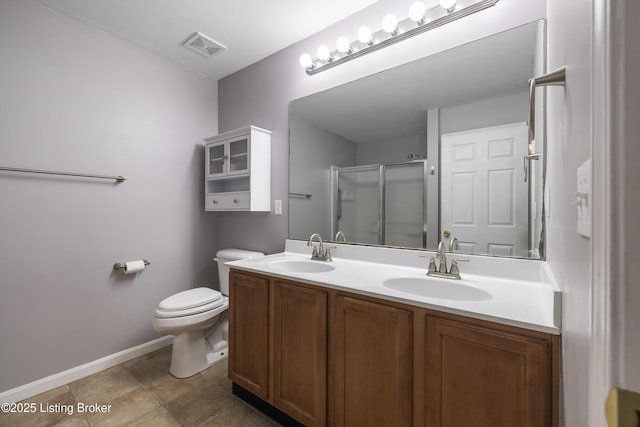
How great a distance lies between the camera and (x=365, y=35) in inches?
61.7

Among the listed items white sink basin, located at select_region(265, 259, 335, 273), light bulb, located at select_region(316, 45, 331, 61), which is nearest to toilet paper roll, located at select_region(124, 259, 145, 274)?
white sink basin, located at select_region(265, 259, 335, 273)

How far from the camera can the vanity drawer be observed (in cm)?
206

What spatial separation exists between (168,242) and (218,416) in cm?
137

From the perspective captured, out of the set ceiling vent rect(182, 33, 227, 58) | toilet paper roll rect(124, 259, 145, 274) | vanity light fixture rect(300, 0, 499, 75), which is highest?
ceiling vent rect(182, 33, 227, 58)

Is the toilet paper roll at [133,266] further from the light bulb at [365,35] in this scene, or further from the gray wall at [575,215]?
the gray wall at [575,215]

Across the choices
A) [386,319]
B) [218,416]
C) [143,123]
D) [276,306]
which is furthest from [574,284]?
[143,123]

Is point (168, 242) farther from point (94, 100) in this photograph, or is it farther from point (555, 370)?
point (555, 370)

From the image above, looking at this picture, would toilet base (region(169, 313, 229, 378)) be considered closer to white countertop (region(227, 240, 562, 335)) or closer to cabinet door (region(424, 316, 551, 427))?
white countertop (region(227, 240, 562, 335))

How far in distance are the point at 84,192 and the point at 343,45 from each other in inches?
78.2

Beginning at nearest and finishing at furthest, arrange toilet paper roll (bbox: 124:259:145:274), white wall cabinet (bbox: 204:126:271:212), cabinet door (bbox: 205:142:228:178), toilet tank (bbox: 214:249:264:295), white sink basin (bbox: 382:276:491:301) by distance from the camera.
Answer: white sink basin (bbox: 382:276:491:301), toilet paper roll (bbox: 124:259:145:274), white wall cabinet (bbox: 204:126:271:212), toilet tank (bbox: 214:249:264:295), cabinet door (bbox: 205:142:228:178)

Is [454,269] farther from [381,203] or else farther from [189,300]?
[189,300]

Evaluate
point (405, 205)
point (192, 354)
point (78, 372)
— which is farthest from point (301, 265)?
point (78, 372)

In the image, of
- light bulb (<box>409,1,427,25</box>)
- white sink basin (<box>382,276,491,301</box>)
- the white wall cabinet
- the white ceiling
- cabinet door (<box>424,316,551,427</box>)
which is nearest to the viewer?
cabinet door (<box>424,316,551,427</box>)

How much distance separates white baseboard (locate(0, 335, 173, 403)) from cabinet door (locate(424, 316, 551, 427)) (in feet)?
6.99
